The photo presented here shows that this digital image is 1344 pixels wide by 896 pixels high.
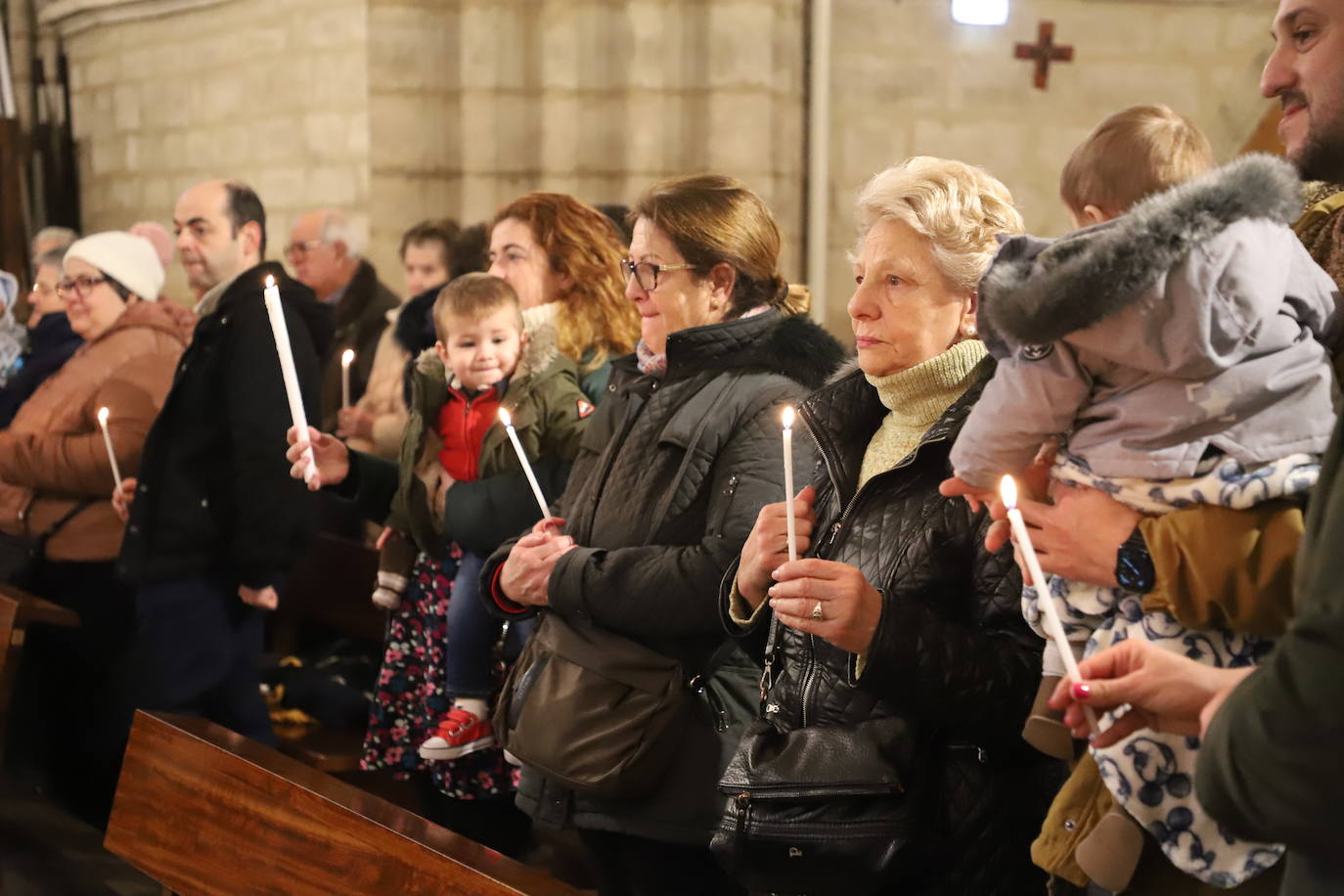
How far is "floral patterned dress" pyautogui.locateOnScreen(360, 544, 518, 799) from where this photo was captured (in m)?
3.42

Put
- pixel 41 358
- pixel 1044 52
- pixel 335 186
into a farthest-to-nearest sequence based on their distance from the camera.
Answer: pixel 335 186 < pixel 1044 52 < pixel 41 358

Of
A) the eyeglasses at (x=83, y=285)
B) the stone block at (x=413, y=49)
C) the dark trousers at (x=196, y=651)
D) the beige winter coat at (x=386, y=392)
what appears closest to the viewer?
the dark trousers at (x=196, y=651)

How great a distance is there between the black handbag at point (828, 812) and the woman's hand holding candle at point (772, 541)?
0.24 metres

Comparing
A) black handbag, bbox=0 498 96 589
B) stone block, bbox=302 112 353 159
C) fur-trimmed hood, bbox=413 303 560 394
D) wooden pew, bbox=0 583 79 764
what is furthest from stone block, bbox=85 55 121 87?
fur-trimmed hood, bbox=413 303 560 394

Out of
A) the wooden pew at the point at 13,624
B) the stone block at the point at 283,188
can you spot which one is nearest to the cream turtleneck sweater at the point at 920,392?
the wooden pew at the point at 13,624

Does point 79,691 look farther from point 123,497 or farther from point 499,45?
point 499,45

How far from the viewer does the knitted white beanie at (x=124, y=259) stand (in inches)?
185

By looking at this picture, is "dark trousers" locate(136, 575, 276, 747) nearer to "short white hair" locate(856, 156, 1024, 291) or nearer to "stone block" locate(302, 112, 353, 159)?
"short white hair" locate(856, 156, 1024, 291)

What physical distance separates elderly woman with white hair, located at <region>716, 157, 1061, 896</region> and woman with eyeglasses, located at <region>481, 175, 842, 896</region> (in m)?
0.27

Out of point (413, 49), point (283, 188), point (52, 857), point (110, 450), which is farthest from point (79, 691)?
point (283, 188)

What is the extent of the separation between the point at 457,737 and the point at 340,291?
3.47 m

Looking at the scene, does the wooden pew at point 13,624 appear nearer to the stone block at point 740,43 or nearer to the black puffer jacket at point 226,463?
the black puffer jacket at point 226,463

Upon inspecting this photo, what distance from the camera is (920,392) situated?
2.15 metres

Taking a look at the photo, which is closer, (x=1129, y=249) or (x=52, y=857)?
(x=1129, y=249)
